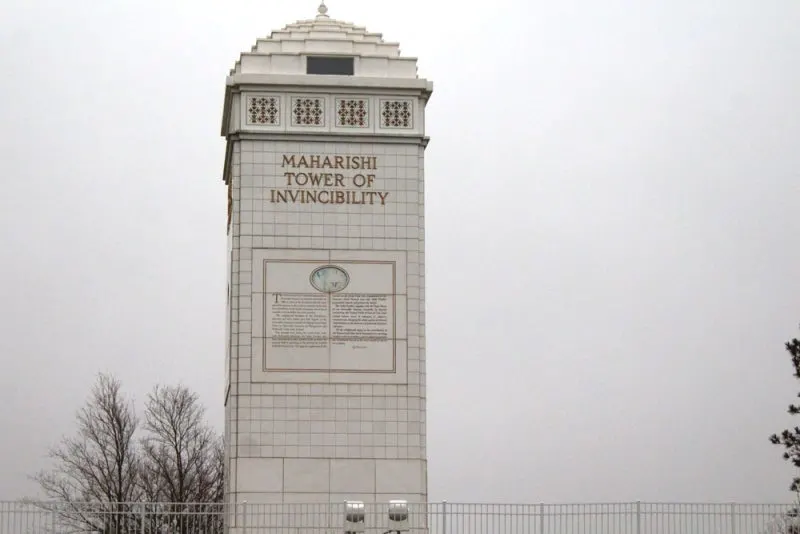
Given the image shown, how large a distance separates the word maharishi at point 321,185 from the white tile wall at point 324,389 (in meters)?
0.12

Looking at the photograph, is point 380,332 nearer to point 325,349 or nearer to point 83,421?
point 325,349

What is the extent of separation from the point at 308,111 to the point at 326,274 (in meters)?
3.19

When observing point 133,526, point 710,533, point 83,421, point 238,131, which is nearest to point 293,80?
point 238,131

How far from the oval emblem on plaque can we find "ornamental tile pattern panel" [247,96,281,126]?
297cm

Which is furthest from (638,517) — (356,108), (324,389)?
(356,108)

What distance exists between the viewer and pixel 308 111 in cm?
3559

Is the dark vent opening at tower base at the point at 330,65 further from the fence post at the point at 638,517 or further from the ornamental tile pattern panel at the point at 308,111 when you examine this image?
the fence post at the point at 638,517

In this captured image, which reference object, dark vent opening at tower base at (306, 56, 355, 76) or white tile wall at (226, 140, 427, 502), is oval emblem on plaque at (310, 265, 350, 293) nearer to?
white tile wall at (226, 140, 427, 502)

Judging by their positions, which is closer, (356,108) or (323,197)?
(323,197)

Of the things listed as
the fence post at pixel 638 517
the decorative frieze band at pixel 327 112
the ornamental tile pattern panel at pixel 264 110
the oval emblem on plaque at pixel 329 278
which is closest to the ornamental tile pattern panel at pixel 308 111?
the decorative frieze band at pixel 327 112

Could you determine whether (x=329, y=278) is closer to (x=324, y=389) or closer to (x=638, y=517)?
(x=324, y=389)

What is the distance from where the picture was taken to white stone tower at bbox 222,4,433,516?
113 ft

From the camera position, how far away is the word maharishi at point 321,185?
35.4 metres

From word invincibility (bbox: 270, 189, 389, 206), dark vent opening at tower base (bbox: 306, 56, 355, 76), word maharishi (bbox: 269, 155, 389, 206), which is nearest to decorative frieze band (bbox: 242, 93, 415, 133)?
dark vent opening at tower base (bbox: 306, 56, 355, 76)
